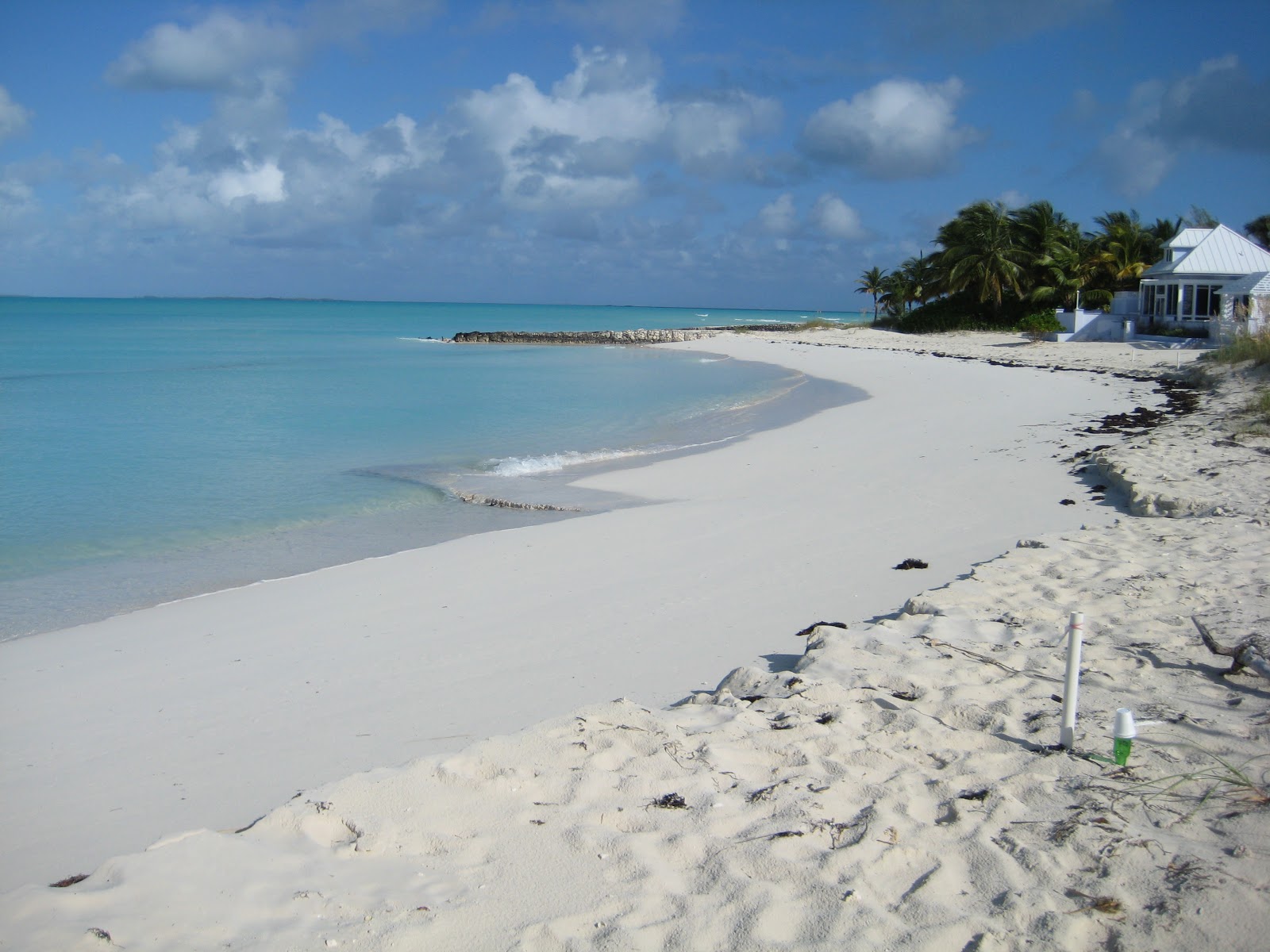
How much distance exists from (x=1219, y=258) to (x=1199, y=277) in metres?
1.56

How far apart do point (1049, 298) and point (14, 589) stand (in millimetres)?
49447

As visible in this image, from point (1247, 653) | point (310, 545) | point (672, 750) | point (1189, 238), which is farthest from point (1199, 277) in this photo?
point (672, 750)

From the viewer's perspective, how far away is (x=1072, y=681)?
4145 millimetres

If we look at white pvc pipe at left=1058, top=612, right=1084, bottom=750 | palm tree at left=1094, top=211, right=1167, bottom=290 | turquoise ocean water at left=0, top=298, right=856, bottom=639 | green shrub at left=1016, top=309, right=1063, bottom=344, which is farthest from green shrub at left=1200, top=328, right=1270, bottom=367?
palm tree at left=1094, top=211, right=1167, bottom=290

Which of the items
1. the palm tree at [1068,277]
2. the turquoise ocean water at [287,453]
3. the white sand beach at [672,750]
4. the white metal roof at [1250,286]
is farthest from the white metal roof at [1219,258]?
the white sand beach at [672,750]

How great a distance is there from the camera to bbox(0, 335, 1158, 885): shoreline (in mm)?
4758

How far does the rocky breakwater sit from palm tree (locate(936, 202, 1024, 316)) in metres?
21.7

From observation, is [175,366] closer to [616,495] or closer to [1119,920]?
[616,495]

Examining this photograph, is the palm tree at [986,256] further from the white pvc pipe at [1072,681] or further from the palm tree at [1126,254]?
the white pvc pipe at [1072,681]

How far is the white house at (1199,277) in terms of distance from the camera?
34.5 meters

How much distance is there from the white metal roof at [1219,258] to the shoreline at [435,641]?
29.2 m

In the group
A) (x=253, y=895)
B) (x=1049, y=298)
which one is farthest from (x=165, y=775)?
(x=1049, y=298)

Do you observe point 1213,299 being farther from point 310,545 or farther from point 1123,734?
point 1123,734

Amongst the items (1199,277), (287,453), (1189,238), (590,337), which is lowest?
(287,453)
